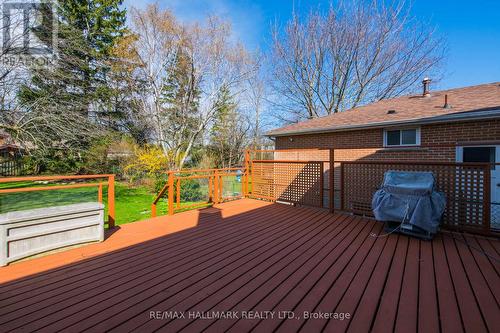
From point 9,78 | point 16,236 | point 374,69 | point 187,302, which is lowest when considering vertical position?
point 187,302

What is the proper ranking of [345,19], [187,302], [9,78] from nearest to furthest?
[187,302]
[9,78]
[345,19]

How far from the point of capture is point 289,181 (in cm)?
609

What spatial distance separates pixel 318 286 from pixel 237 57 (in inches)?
539

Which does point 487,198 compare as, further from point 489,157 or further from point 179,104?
point 179,104

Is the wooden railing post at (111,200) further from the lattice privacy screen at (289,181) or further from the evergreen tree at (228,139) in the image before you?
the evergreen tree at (228,139)

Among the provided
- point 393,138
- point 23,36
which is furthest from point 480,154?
point 23,36

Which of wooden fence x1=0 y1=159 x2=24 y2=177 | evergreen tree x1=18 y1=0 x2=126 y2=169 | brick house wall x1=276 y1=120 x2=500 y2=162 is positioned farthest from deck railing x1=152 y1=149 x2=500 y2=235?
wooden fence x1=0 y1=159 x2=24 y2=177

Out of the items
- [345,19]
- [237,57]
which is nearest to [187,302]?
[237,57]

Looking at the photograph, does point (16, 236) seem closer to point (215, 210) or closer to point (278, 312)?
point (278, 312)

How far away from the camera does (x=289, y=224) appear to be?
14.3 ft

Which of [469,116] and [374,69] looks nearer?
[469,116]

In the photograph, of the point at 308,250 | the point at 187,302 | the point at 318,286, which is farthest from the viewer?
the point at 308,250

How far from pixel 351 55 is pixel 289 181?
464 inches

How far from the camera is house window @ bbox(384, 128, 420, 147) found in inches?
259
